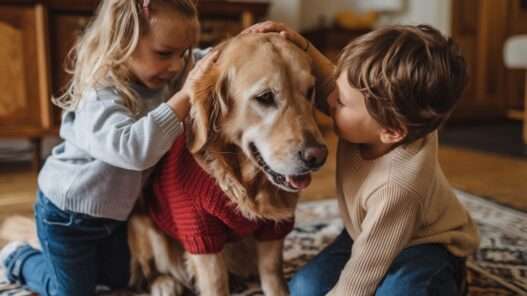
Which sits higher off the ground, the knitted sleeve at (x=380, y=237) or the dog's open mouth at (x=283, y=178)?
the dog's open mouth at (x=283, y=178)

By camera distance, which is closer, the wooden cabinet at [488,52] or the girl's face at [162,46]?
the girl's face at [162,46]

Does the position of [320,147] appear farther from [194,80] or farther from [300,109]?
[194,80]

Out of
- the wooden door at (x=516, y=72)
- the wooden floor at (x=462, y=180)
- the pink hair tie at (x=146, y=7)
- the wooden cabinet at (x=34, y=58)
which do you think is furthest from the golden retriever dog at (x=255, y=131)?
the wooden door at (x=516, y=72)

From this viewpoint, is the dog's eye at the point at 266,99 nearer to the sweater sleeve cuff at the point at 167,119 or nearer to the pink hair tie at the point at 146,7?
the sweater sleeve cuff at the point at 167,119

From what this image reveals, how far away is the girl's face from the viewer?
43.9 inches

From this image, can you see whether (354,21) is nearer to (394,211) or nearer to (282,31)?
(282,31)

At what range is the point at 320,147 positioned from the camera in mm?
940

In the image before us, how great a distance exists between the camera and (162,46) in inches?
44.2

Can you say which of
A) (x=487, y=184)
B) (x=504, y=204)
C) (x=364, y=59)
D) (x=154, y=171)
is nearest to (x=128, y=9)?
(x=154, y=171)

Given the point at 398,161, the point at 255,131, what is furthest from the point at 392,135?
the point at 255,131

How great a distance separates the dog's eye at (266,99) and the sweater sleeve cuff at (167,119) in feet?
A: 0.58

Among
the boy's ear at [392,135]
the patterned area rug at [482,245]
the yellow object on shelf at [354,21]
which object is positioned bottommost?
the patterned area rug at [482,245]

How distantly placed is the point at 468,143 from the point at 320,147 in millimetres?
2858

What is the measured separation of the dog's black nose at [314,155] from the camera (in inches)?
36.6
